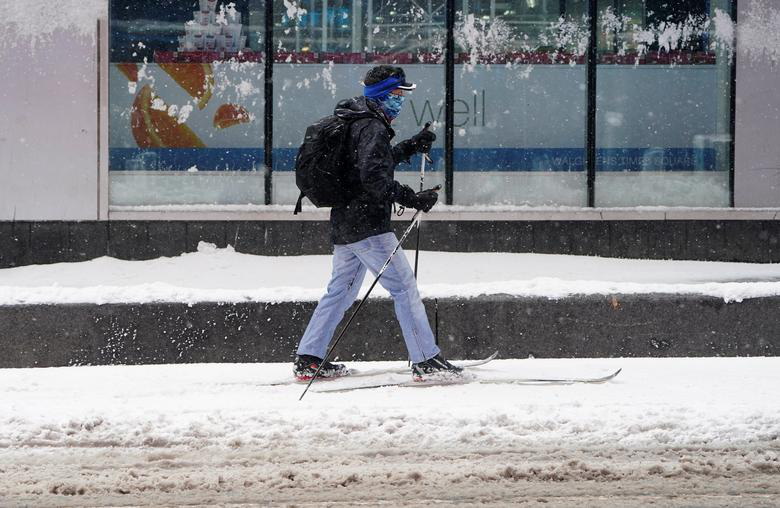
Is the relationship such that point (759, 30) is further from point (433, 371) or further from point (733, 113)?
point (433, 371)

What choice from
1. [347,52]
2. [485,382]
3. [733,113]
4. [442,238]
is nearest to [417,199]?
[485,382]

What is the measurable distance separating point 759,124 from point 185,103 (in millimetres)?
6535

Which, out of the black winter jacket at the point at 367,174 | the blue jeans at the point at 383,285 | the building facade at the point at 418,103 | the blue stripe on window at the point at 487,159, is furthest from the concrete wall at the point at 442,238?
the black winter jacket at the point at 367,174

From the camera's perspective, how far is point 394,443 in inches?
218

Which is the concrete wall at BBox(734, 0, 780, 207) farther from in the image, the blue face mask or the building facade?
the blue face mask

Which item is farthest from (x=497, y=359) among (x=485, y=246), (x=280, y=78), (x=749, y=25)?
(x=749, y=25)

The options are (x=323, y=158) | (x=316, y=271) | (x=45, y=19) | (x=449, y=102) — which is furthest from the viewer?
(x=449, y=102)

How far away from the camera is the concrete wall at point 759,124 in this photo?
549 inches

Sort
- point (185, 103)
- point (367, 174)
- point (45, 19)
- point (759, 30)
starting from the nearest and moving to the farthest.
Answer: point (367, 174), point (45, 19), point (185, 103), point (759, 30)

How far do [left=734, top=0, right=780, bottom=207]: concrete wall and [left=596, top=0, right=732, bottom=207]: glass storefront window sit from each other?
0.55ft

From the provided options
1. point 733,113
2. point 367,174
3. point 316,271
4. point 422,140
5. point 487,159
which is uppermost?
point 733,113

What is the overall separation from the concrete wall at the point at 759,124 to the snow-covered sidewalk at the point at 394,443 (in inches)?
282

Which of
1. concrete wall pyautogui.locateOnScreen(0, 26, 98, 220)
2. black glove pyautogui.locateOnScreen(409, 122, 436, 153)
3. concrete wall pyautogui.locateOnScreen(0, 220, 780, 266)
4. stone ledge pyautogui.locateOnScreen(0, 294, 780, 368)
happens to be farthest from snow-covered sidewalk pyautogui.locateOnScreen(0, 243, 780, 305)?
black glove pyautogui.locateOnScreen(409, 122, 436, 153)

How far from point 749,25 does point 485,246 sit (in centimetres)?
395
